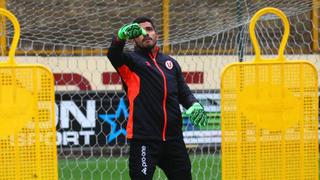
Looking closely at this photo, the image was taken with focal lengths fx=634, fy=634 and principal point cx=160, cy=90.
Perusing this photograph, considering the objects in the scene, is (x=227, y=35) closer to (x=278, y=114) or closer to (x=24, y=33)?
(x=24, y=33)

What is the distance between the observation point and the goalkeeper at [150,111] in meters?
3.40

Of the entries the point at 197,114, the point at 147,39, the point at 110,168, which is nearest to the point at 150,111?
the point at 197,114

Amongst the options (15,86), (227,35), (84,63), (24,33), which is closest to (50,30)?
(24,33)

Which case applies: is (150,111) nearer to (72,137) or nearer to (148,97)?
(148,97)

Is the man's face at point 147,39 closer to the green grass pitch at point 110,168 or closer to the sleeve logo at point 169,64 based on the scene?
the sleeve logo at point 169,64

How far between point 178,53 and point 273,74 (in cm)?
362

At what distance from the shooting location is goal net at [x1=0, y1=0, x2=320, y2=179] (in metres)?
6.36

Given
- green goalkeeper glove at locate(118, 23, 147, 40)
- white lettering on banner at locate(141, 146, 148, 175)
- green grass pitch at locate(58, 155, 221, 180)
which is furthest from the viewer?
green grass pitch at locate(58, 155, 221, 180)

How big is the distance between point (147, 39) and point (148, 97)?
319 mm

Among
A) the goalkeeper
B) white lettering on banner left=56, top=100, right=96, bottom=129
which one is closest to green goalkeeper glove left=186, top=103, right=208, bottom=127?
the goalkeeper

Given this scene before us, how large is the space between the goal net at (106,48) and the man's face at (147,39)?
7.77 feet

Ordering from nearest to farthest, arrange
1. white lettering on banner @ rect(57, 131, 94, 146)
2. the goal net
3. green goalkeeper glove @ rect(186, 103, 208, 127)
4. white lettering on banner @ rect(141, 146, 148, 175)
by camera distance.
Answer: white lettering on banner @ rect(141, 146, 148, 175) → green goalkeeper glove @ rect(186, 103, 208, 127) → the goal net → white lettering on banner @ rect(57, 131, 94, 146)

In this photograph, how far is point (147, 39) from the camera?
347 centimetres

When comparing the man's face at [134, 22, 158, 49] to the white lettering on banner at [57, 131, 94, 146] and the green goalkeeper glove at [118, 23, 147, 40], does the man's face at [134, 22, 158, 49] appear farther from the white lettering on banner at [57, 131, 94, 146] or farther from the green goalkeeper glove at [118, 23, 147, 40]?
the white lettering on banner at [57, 131, 94, 146]
